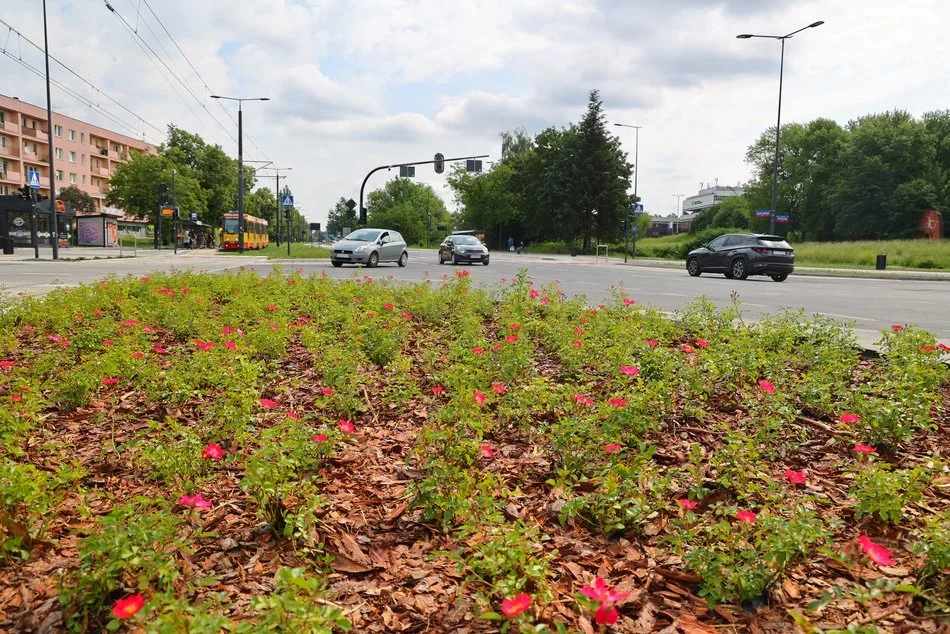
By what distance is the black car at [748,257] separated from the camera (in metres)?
22.2

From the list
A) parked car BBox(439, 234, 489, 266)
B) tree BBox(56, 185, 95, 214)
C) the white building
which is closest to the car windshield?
parked car BBox(439, 234, 489, 266)

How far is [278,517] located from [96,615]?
2.68 feet

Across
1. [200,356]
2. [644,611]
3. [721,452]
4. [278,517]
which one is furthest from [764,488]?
[200,356]

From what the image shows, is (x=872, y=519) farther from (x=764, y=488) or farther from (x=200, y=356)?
(x=200, y=356)

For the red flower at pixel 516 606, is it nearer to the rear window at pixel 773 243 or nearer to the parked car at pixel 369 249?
the rear window at pixel 773 243

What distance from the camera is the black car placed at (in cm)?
2225

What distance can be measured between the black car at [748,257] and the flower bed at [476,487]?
58.3 ft

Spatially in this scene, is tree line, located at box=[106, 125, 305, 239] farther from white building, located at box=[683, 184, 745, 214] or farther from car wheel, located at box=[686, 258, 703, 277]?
white building, located at box=[683, 184, 745, 214]

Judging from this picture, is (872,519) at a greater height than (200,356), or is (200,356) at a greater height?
(200,356)

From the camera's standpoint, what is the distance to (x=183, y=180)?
7075 cm

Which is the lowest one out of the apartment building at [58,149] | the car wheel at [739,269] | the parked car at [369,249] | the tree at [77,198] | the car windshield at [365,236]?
the car wheel at [739,269]

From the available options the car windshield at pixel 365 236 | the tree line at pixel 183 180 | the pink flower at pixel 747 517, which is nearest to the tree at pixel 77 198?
the tree line at pixel 183 180

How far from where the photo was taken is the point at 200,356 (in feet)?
16.0

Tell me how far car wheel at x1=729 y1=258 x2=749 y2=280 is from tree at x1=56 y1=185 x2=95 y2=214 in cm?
8016
